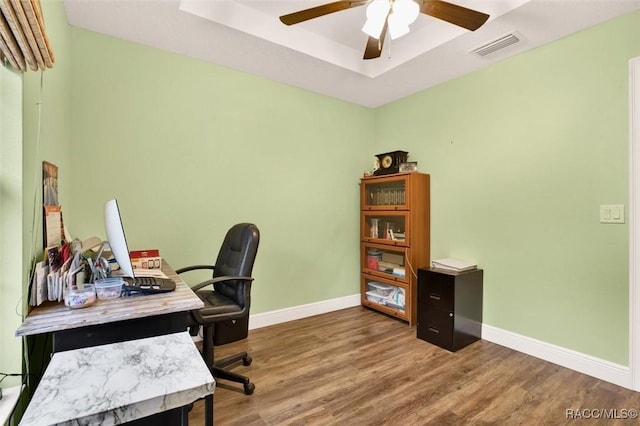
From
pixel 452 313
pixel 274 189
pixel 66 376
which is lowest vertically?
pixel 452 313

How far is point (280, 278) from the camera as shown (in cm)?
313

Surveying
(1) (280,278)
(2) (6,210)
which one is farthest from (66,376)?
(1) (280,278)

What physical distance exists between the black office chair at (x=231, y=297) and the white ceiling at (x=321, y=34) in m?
1.54

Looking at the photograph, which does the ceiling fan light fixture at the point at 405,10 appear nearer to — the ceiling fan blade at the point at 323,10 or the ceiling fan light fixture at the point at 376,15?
the ceiling fan light fixture at the point at 376,15

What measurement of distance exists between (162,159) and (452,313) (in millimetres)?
2789

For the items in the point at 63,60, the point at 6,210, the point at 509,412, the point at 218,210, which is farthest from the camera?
the point at 218,210

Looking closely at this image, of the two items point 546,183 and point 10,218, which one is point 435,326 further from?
point 10,218

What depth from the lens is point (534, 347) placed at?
2.42 meters

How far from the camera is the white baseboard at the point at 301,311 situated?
2.97 meters

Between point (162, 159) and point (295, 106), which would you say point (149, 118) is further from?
point (295, 106)

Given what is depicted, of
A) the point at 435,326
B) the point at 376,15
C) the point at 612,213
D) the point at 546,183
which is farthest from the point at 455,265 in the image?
the point at 376,15

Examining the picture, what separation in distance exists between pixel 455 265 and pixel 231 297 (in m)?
1.96

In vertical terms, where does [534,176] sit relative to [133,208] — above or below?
above

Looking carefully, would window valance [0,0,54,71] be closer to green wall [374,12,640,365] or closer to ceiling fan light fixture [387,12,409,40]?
ceiling fan light fixture [387,12,409,40]
